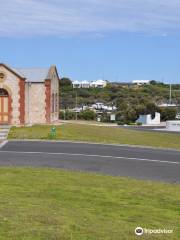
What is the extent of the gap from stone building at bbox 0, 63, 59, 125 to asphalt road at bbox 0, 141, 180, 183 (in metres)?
7.91

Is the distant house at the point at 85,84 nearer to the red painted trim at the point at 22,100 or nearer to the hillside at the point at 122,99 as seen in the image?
the hillside at the point at 122,99

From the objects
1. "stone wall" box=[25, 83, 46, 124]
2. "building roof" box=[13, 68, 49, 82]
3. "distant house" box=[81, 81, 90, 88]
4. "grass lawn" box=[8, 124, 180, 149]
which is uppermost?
"distant house" box=[81, 81, 90, 88]

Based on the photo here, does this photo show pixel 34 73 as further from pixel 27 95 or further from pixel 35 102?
pixel 35 102

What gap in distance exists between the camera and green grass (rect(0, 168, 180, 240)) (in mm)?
7934

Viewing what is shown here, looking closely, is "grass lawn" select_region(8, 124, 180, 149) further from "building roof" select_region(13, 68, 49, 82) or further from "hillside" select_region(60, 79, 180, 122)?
"hillside" select_region(60, 79, 180, 122)

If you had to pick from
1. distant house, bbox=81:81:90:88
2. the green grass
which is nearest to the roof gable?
the green grass

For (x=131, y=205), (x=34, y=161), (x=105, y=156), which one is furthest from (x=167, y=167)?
(x=131, y=205)

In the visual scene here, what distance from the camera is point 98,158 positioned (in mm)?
20250

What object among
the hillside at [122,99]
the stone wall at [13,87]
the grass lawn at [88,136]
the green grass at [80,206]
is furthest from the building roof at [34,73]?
A: the hillside at [122,99]

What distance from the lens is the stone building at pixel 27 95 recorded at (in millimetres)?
32562

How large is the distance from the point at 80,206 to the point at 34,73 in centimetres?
2538

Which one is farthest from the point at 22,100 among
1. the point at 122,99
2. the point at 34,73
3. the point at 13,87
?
the point at 122,99

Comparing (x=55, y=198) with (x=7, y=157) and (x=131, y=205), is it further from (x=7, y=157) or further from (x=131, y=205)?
(x=7, y=157)

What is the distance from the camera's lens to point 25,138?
87.3 feet
